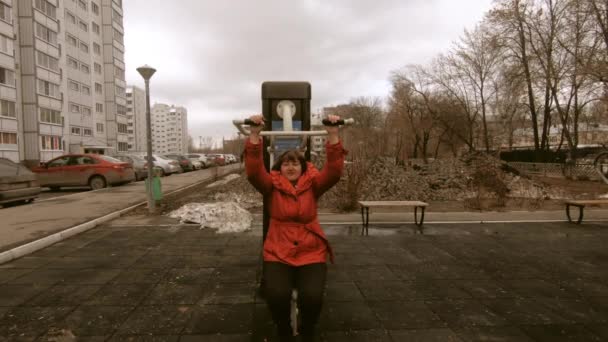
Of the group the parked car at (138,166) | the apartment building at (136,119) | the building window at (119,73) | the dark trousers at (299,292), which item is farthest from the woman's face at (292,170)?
the apartment building at (136,119)

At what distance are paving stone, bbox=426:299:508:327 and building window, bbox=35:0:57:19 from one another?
46077mm

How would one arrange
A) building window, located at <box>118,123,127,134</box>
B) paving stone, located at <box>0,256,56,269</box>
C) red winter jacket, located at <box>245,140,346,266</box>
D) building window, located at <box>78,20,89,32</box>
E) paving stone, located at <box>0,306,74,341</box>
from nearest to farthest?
red winter jacket, located at <box>245,140,346,266</box>
paving stone, located at <box>0,306,74,341</box>
paving stone, located at <box>0,256,56,269</box>
building window, located at <box>78,20,89,32</box>
building window, located at <box>118,123,127,134</box>

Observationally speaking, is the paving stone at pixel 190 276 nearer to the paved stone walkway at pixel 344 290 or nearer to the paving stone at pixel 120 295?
the paved stone walkway at pixel 344 290

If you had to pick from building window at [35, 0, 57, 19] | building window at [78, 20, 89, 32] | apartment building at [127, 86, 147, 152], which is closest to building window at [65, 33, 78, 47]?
building window at [78, 20, 89, 32]

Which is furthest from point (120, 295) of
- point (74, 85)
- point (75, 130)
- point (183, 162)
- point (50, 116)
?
point (74, 85)

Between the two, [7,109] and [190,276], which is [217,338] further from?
[7,109]

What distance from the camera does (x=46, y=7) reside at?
3853cm

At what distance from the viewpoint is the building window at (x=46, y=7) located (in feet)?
123

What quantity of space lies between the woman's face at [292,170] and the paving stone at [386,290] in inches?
63.0

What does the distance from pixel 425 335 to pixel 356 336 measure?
544 millimetres

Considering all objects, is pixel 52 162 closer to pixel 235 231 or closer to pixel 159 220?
pixel 159 220

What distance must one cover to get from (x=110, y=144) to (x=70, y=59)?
13.0 meters

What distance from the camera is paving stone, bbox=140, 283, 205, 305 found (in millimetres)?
3719

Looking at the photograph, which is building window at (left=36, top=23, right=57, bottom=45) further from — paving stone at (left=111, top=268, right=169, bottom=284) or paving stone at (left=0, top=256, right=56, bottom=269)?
paving stone at (left=111, top=268, right=169, bottom=284)
